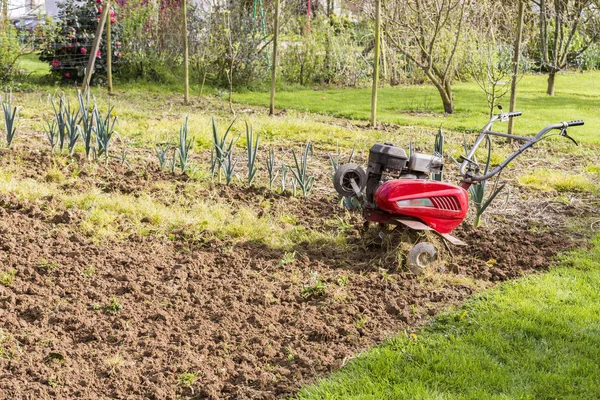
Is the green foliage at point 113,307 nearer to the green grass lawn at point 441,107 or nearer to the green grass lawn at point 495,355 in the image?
the green grass lawn at point 495,355

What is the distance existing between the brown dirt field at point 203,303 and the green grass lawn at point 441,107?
18.8ft

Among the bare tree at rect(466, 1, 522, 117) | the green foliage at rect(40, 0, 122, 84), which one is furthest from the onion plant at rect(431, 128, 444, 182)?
the green foliage at rect(40, 0, 122, 84)

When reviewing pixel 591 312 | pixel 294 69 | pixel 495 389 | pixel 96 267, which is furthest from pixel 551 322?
pixel 294 69

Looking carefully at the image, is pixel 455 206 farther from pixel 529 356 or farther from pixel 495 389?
pixel 495 389

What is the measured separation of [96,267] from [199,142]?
3.86 meters

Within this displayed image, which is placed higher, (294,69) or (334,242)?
(294,69)

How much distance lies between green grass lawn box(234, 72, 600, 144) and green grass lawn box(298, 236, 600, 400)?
244 inches

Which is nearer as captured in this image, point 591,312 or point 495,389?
point 495,389

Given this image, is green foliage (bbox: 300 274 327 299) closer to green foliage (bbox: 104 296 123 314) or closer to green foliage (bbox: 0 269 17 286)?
green foliage (bbox: 104 296 123 314)

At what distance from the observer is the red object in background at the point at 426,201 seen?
438 centimetres

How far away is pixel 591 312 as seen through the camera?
4090 millimetres

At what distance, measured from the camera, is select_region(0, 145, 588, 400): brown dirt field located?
335cm

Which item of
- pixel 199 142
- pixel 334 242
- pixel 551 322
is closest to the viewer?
pixel 551 322

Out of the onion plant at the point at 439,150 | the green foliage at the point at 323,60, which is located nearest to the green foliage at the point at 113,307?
the onion plant at the point at 439,150
